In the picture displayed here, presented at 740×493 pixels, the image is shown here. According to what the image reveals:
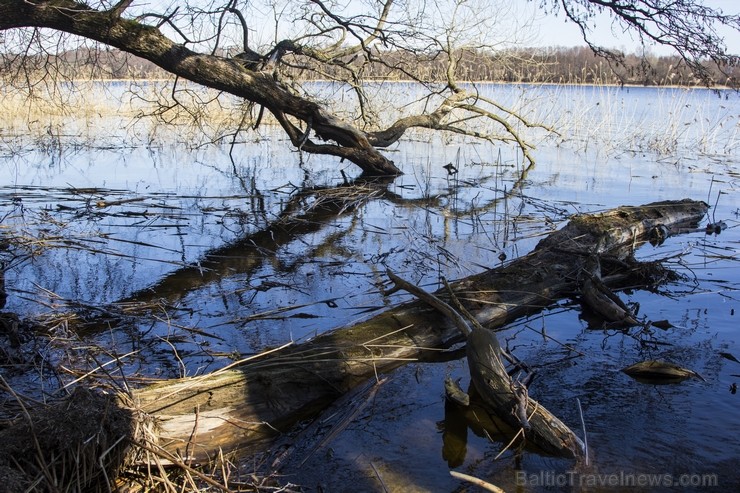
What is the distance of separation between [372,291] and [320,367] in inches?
69.6

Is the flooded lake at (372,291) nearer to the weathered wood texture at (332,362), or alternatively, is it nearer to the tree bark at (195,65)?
the weathered wood texture at (332,362)

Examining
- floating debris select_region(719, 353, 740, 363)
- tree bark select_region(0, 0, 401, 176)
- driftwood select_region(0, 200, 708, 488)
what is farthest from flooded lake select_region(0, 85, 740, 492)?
tree bark select_region(0, 0, 401, 176)

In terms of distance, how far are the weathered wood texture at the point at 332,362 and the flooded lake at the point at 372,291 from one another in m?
0.18

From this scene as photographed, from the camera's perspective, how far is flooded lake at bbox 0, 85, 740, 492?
3.16 meters

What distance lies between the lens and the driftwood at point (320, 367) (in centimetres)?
300

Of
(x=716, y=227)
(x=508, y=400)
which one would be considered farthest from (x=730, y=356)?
(x=716, y=227)

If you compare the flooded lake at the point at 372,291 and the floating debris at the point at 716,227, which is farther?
the floating debris at the point at 716,227

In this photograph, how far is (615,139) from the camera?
656 inches

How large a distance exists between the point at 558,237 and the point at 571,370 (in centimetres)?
223

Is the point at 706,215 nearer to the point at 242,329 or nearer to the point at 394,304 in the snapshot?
the point at 394,304

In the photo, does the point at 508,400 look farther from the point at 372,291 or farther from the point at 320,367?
the point at 372,291

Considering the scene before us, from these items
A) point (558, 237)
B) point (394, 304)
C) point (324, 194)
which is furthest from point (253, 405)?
point (324, 194)

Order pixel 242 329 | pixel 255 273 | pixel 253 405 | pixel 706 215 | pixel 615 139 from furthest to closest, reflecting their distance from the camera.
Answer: pixel 615 139, pixel 706 215, pixel 255 273, pixel 242 329, pixel 253 405

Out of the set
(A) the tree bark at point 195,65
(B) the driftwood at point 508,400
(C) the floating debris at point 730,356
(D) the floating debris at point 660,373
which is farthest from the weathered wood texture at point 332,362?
(A) the tree bark at point 195,65
